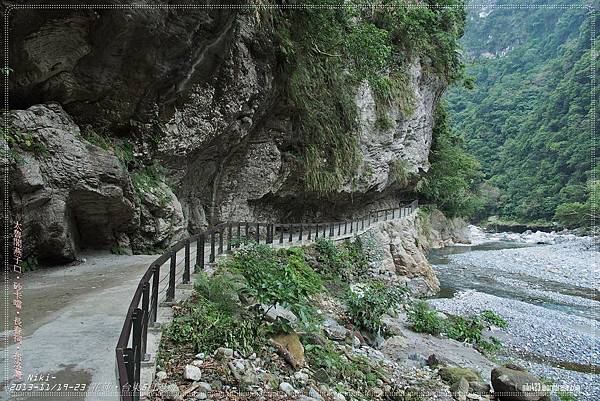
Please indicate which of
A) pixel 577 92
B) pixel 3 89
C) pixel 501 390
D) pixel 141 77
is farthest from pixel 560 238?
pixel 3 89

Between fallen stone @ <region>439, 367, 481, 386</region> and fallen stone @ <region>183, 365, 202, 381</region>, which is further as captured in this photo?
fallen stone @ <region>439, 367, 481, 386</region>

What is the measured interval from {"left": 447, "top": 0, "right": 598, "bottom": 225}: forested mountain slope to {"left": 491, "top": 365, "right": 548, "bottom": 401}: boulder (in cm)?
2548

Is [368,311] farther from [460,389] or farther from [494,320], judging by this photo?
[494,320]

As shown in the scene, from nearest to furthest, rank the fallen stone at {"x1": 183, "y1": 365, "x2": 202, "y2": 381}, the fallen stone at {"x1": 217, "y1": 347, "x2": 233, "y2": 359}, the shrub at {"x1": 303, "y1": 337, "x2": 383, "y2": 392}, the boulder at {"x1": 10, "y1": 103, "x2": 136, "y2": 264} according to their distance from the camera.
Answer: the fallen stone at {"x1": 183, "y1": 365, "x2": 202, "y2": 381}, the fallen stone at {"x1": 217, "y1": 347, "x2": 233, "y2": 359}, the shrub at {"x1": 303, "y1": 337, "x2": 383, "y2": 392}, the boulder at {"x1": 10, "y1": 103, "x2": 136, "y2": 264}

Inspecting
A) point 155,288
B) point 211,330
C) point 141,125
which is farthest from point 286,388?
point 141,125

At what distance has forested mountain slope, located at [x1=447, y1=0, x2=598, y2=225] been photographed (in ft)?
154

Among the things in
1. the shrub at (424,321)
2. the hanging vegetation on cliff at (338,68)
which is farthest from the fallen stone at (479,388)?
the hanging vegetation on cliff at (338,68)

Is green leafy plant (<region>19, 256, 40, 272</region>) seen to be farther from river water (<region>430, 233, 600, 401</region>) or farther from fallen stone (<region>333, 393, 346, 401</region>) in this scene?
river water (<region>430, 233, 600, 401</region>)

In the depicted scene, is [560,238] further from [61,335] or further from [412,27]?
[61,335]

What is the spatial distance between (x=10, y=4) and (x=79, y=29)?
→ 1.22 meters

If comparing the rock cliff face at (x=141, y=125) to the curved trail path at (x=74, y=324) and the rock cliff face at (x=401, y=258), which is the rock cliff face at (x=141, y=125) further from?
the rock cliff face at (x=401, y=258)

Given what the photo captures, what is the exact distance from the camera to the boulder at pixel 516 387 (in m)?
5.68

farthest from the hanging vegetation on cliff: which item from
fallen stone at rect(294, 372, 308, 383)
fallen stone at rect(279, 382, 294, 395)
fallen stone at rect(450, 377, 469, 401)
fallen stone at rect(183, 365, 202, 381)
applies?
fallen stone at rect(183, 365, 202, 381)

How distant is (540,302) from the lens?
15234 mm
